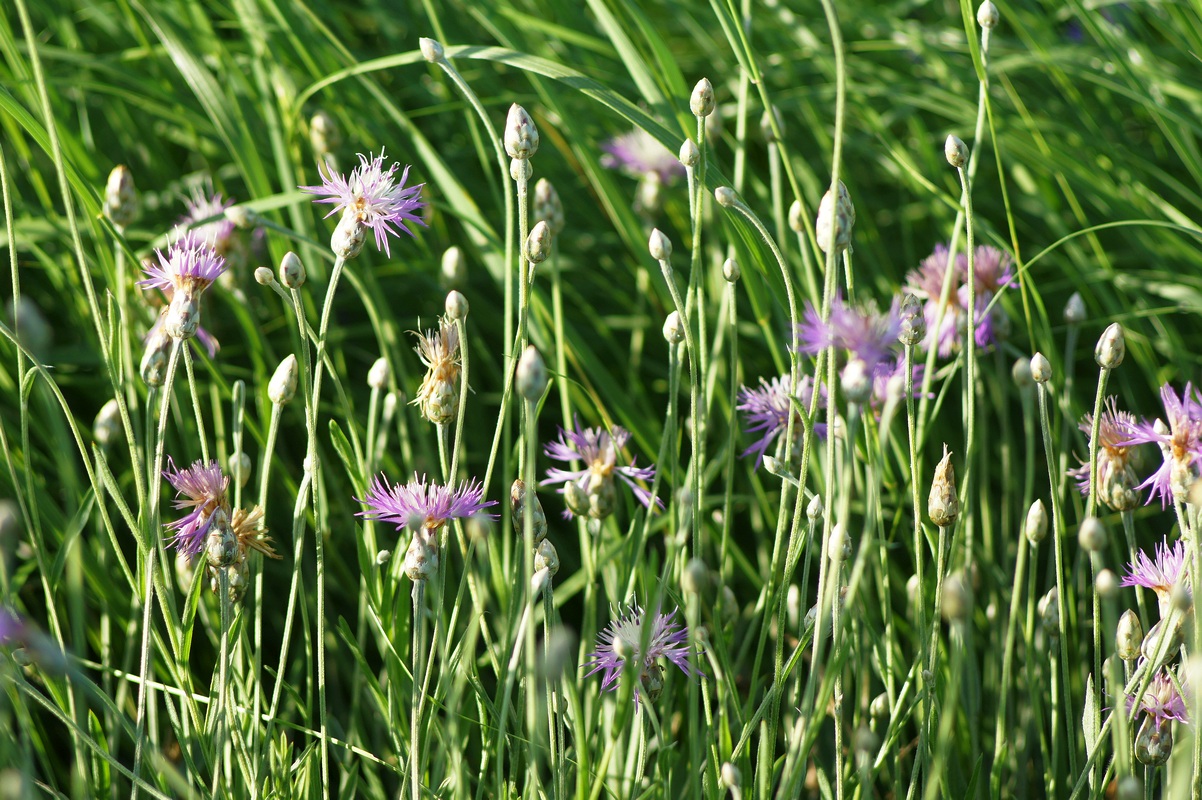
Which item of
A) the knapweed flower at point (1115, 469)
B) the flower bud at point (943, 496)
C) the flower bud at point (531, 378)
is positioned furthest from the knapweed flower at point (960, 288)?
the flower bud at point (531, 378)

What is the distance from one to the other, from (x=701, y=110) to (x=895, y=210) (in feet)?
2.99

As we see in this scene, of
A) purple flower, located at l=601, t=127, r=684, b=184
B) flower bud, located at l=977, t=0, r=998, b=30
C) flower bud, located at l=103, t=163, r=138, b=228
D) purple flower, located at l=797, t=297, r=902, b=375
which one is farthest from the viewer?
purple flower, located at l=601, t=127, r=684, b=184

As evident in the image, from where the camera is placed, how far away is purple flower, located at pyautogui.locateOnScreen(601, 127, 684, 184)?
135cm

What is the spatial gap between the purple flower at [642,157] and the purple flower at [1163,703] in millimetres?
825

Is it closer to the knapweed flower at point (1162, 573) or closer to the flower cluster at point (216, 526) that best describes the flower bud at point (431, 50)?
the flower cluster at point (216, 526)

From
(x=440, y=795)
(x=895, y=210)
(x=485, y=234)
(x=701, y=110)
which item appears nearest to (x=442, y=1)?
(x=485, y=234)

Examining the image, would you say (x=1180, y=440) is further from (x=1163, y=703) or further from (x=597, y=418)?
(x=597, y=418)

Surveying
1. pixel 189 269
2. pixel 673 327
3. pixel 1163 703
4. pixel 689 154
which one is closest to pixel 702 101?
pixel 689 154

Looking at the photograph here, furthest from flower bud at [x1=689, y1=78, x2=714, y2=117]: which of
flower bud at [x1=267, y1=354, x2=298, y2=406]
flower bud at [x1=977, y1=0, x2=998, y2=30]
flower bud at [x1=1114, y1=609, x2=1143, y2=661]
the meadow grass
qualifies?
flower bud at [x1=1114, y1=609, x2=1143, y2=661]

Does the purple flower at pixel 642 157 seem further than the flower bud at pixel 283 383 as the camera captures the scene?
Yes

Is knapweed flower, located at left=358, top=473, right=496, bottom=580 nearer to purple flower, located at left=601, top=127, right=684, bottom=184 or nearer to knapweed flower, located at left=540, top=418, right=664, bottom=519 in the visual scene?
knapweed flower, located at left=540, top=418, right=664, bottom=519

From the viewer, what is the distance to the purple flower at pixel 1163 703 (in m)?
0.72

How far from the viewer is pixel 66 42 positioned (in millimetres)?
1450

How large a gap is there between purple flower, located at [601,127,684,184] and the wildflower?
0.62m
